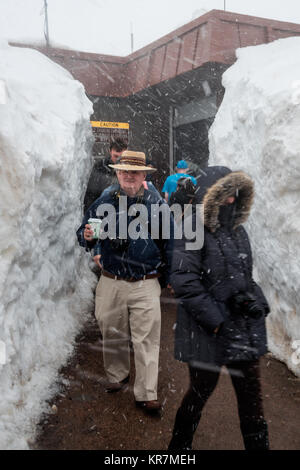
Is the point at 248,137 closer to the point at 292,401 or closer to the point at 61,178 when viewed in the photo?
the point at 61,178

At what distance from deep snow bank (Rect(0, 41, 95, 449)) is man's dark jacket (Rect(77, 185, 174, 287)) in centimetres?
68

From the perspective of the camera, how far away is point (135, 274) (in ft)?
A: 13.0

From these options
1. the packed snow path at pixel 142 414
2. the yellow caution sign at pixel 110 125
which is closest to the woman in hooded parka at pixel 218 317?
the packed snow path at pixel 142 414

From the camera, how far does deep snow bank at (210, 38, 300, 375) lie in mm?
4871

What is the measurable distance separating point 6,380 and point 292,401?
263 centimetres

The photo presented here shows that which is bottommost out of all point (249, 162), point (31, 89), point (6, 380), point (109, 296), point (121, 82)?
point (6, 380)

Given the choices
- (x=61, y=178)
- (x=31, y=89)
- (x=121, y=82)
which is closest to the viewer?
(x=61, y=178)

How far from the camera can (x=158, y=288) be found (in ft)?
13.5

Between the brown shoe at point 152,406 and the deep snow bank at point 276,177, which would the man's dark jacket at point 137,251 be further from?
the deep snow bank at point 276,177

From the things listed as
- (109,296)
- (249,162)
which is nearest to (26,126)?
(109,296)

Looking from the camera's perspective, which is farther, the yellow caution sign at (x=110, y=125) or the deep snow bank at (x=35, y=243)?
the yellow caution sign at (x=110, y=125)

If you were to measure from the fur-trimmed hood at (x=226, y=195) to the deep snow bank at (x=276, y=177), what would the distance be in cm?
194

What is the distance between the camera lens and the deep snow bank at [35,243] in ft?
11.3

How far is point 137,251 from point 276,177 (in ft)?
7.32
